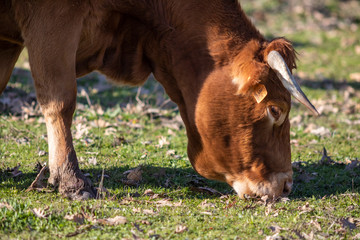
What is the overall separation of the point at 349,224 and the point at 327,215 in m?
0.31

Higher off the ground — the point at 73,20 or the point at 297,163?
the point at 73,20

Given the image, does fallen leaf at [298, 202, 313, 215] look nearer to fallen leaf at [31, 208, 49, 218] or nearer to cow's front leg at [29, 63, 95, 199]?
cow's front leg at [29, 63, 95, 199]

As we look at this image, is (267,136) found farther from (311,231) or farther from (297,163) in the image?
(297,163)

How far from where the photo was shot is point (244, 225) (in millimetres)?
4363

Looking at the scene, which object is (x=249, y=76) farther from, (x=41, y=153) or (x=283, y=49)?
(x=41, y=153)

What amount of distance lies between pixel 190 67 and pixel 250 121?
0.78 metres

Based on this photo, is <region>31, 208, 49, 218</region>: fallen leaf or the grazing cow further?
the grazing cow

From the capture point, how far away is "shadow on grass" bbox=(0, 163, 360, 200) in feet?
17.1

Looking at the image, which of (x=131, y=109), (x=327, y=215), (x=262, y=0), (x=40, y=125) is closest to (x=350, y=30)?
(x=262, y=0)

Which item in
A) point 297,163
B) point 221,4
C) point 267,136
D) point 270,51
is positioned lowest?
point 297,163

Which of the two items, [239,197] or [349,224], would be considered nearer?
[349,224]

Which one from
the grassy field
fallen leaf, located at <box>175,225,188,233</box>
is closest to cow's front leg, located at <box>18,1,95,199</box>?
the grassy field

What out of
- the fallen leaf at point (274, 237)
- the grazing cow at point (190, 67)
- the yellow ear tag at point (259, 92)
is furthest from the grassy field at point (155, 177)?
the yellow ear tag at point (259, 92)

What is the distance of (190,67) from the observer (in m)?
5.07
